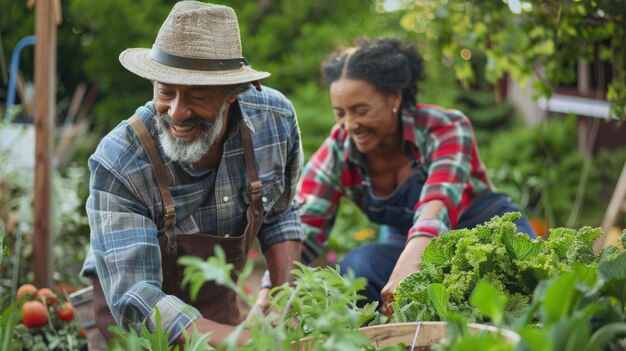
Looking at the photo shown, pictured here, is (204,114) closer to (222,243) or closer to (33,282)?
(222,243)

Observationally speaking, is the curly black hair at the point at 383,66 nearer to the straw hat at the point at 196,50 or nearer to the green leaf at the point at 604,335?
the straw hat at the point at 196,50

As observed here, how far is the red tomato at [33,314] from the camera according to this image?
321 cm

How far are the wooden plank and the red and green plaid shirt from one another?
1077 millimetres

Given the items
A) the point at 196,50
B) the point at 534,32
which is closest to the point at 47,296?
the point at 196,50

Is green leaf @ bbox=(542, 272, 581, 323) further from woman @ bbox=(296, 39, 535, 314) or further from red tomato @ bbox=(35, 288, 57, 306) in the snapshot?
red tomato @ bbox=(35, 288, 57, 306)

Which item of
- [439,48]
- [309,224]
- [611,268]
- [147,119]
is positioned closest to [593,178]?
[439,48]

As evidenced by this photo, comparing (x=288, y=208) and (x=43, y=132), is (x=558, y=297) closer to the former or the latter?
(x=288, y=208)

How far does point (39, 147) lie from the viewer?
145 inches

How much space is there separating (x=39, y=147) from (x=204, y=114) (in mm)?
1428

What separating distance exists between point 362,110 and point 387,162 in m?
0.35

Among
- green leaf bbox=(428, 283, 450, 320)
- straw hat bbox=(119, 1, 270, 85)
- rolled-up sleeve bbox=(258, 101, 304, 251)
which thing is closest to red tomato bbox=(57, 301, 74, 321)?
rolled-up sleeve bbox=(258, 101, 304, 251)

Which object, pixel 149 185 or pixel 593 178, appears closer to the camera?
pixel 149 185

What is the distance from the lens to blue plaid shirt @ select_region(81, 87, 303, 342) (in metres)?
2.42

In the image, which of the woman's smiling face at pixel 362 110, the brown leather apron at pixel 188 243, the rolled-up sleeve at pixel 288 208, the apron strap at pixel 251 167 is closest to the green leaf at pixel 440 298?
the brown leather apron at pixel 188 243
